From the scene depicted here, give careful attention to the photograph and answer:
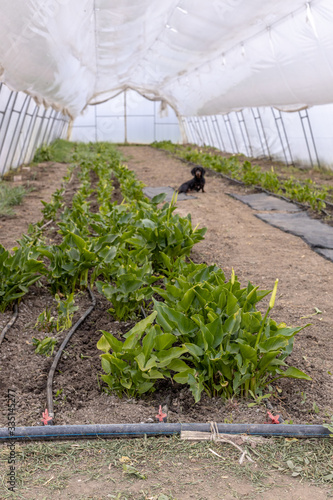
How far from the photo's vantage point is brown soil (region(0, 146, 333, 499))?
Result: 243 centimetres

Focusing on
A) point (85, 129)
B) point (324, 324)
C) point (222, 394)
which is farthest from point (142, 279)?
point (85, 129)

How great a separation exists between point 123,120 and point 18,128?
16.2 meters

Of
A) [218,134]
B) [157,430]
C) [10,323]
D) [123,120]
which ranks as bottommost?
[157,430]

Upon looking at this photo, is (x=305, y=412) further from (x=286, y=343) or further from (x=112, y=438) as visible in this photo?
(x=112, y=438)

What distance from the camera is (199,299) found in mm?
2770

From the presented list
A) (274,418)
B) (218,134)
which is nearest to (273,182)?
(274,418)

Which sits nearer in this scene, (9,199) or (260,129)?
(9,199)

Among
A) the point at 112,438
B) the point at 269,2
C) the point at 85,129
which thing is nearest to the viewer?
the point at 112,438

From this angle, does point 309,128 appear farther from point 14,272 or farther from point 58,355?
point 58,355

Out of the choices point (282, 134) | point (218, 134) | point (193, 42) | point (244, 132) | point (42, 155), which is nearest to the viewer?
point (193, 42)

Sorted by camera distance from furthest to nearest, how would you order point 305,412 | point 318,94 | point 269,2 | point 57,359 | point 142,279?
1. point 318,94
2. point 269,2
3. point 142,279
4. point 57,359
5. point 305,412

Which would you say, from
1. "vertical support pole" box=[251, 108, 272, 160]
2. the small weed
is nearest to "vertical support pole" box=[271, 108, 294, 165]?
"vertical support pole" box=[251, 108, 272, 160]

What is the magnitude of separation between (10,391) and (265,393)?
1.39 meters

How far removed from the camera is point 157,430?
86.0 inches
